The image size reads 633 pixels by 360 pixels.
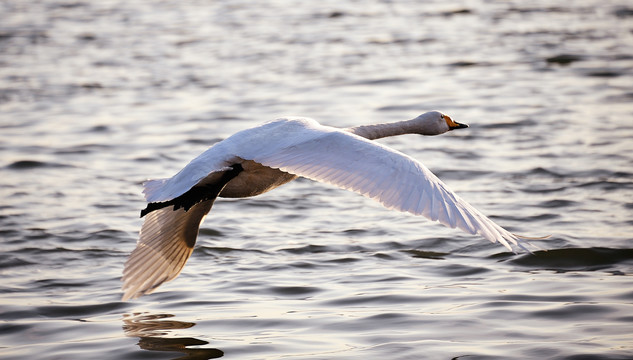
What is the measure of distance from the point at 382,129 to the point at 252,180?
142 cm

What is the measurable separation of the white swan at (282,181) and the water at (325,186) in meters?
0.41

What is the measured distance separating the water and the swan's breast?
32.8 inches

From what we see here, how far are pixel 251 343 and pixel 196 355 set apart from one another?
383 millimetres

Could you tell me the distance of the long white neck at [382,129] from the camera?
8484mm

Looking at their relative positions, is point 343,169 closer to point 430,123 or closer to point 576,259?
point 430,123

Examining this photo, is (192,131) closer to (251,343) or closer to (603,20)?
(251,343)

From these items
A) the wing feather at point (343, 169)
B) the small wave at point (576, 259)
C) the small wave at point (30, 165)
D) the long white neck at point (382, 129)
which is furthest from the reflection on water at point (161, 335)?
the small wave at point (30, 165)

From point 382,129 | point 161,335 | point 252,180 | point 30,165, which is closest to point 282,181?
point 252,180

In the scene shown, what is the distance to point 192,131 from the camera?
1421 centimetres

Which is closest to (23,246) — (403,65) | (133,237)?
(133,237)

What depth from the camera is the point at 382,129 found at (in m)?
8.67

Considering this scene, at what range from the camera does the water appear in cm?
725

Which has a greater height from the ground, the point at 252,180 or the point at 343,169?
the point at 343,169

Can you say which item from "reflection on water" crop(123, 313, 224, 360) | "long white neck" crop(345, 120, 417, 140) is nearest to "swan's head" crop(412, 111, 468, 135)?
"long white neck" crop(345, 120, 417, 140)
